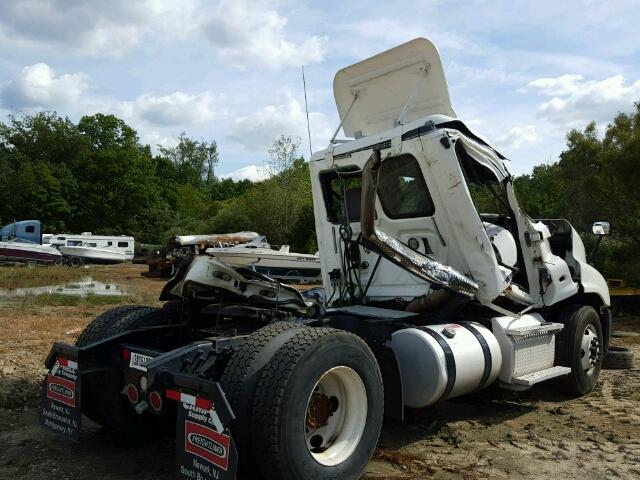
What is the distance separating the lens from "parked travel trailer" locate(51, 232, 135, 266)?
40.6 metres

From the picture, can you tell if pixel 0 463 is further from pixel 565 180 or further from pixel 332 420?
pixel 565 180

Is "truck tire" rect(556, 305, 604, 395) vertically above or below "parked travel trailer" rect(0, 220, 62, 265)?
below

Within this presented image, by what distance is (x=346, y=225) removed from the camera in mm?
6449

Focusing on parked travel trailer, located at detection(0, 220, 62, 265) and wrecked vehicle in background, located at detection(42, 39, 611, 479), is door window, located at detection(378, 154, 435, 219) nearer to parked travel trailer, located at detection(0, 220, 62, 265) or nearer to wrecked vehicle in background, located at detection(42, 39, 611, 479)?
wrecked vehicle in background, located at detection(42, 39, 611, 479)

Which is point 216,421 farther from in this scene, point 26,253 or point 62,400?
point 26,253

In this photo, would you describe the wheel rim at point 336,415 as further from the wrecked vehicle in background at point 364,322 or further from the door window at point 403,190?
the door window at point 403,190

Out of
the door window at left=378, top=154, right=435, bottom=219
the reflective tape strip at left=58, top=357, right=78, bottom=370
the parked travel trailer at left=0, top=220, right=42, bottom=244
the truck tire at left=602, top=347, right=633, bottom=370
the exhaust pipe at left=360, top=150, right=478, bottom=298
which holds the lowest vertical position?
the truck tire at left=602, top=347, right=633, bottom=370

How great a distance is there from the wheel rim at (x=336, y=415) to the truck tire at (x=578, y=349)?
3.17 metres

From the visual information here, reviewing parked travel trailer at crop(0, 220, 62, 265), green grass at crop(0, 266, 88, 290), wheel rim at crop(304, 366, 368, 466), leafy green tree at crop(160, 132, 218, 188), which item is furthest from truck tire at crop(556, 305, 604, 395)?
leafy green tree at crop(160, 132, 218, 188)

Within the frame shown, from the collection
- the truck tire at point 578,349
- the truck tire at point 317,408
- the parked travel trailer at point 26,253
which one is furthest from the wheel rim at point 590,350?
the parked travel trailer at point 26,253

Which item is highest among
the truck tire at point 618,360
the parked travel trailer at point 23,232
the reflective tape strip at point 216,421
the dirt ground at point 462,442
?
the parked travel trailer at point 23,232

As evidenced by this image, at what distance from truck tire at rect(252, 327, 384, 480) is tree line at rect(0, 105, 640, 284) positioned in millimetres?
11930

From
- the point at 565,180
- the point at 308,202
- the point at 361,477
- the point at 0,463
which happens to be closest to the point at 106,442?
the point at 0,463

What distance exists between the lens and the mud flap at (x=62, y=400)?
4496 millimetres
